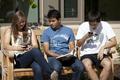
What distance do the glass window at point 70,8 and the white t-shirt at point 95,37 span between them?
3.04 metres

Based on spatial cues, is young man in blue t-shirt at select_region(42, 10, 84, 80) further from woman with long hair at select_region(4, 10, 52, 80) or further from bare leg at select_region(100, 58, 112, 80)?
bare leg at select_region(100, 58, 112, 80)

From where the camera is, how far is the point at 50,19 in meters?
6.76

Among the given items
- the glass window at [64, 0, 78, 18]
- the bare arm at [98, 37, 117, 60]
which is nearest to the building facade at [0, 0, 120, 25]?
the glass window at [64, 0, 78, 18]

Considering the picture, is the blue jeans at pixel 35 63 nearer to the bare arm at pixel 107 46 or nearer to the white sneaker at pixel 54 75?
the white sneaker at pixel 54 75

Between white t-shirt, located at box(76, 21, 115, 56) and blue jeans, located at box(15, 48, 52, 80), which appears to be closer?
blue jeans, located at box(15, 48, 52, 80)

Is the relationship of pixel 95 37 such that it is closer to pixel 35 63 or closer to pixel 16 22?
pixel 35 63

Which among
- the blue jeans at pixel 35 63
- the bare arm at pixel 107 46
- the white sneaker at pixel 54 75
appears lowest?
the white sneaker at pixel 54 75

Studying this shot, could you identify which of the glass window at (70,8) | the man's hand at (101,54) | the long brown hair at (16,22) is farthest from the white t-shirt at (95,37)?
the glass window at (70,8)

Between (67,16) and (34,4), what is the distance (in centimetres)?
133

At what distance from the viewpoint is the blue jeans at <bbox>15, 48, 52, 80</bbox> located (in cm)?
640

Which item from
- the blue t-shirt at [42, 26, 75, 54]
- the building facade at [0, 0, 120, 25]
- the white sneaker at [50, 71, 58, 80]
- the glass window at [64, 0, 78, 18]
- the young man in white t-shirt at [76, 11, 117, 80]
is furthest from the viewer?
Answer: the glass window at [64, 0, 78, 18]

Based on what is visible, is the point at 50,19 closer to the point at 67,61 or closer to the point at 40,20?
the point at 67,61

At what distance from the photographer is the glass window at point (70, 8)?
9.90 m

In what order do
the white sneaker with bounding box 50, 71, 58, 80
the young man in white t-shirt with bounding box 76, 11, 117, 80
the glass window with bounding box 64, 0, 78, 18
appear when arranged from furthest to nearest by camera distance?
the glass window with bounding box 64, 0, 78, 18, the young man in white t-shirt with bounding box 76, 11, 117, 80, the white sneaker with bounding box 50, 71, 58, 80
